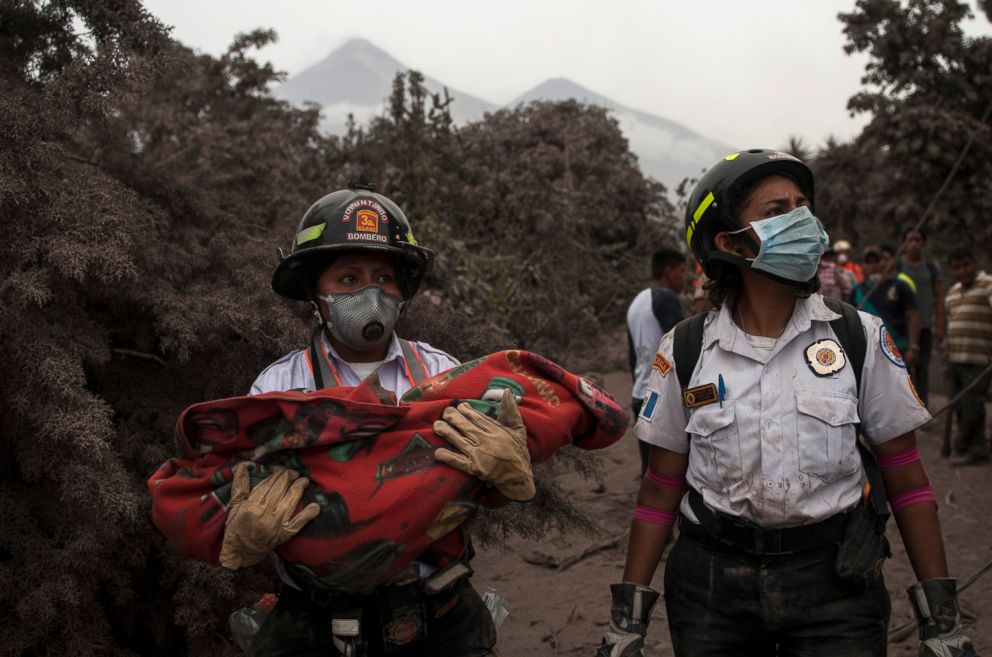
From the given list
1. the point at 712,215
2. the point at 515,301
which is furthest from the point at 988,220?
the point at 712,215

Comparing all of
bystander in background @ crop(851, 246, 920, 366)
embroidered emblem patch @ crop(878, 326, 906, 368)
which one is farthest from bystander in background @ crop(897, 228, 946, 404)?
embroidered emblem patch @ crop(878, 326, 906, 368)

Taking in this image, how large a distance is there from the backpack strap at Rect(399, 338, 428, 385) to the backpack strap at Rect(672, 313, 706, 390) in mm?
738

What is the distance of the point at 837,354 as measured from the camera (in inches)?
96.2

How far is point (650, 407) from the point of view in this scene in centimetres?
265

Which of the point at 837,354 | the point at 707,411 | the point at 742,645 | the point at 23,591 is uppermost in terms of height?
the point at 837,354

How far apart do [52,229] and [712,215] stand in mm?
2286

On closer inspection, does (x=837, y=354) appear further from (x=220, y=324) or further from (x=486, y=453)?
(x=220, y=324)

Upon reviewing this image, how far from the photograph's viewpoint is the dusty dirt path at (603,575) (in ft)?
16.8

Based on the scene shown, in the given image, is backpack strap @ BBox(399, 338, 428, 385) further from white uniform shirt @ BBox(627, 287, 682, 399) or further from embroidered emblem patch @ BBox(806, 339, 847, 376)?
white uniform shirt @ BBox(627, 287, 682, 399)

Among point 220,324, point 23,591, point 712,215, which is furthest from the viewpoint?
point 220,324

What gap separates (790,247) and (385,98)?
8.53m

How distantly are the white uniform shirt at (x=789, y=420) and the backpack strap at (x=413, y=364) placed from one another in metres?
0.70

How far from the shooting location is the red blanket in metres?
2.05

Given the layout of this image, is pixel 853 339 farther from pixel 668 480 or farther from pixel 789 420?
pixel 668 480
